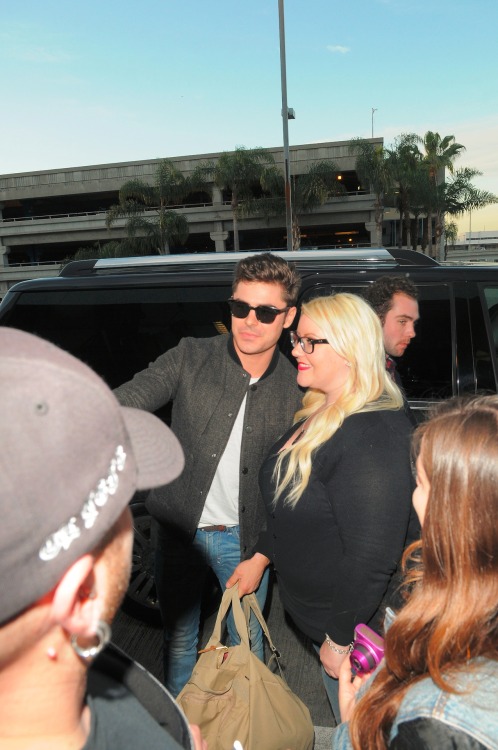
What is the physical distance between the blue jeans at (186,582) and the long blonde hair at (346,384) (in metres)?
0.62

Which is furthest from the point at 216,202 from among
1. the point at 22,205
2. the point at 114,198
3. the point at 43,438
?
the point at 43,438

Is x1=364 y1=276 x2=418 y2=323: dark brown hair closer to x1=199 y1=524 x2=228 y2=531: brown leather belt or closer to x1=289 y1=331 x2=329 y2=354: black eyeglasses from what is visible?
x1=289 y1=331 x2=329 y2=354: black eyeglasses

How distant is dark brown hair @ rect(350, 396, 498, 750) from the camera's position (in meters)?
1.14

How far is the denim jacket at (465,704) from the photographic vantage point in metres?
0.97

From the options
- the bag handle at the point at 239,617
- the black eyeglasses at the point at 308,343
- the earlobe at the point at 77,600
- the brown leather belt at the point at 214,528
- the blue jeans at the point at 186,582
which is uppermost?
the black eyeglasses at the point at 308,343

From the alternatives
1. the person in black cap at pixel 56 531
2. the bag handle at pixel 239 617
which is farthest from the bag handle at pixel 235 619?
the person in black cap at pixel 56 531

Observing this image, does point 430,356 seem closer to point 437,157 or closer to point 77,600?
point 77,600

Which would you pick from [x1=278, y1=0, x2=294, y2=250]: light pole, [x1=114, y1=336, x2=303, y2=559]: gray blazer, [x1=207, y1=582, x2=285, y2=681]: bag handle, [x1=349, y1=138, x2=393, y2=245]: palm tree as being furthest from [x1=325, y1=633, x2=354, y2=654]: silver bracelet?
[x1=349, y1=138, x2=393, y2=245]: palm tree

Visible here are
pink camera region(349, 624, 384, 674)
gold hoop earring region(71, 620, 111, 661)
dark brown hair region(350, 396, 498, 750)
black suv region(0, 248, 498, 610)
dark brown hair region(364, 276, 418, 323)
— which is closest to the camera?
gold hoop earring region(71, 620, 111, 661)

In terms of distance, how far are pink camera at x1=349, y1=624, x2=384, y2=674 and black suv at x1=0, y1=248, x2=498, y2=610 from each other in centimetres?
199

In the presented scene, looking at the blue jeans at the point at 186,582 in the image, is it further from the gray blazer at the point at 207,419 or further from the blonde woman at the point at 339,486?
the blonde woman at the point at 339,486

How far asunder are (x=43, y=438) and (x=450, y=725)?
84 cm

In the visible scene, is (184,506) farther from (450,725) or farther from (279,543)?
(450,725)

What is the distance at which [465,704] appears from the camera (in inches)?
39.4
